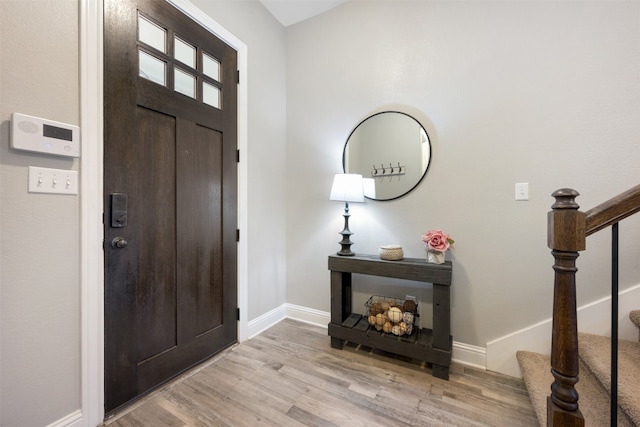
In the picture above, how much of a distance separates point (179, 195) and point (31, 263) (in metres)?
0.75

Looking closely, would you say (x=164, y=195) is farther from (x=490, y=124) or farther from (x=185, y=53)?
(x=490, y=124)

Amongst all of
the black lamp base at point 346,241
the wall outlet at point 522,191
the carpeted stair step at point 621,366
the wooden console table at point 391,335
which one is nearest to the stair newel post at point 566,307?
the carpeted stair step at point 621,366

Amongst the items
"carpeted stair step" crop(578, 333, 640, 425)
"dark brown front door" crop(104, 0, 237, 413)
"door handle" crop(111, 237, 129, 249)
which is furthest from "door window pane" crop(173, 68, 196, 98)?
"carpeted stair step" crop(578, 333, 640, 425)

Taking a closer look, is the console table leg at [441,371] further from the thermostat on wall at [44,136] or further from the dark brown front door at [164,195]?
the thermostat on wall at [44,136]

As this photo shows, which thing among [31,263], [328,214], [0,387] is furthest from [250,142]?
[0,387]

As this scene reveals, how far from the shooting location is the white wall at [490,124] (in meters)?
1.54

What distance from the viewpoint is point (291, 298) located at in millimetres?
2645

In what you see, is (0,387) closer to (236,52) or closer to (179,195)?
(179,195)

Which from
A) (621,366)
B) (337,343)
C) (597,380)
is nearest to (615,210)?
(621,366)

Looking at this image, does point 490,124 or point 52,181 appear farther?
point 490,124

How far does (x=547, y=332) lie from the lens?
1.66m

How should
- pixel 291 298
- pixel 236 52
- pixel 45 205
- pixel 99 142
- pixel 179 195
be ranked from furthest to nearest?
pixel 291 298 < pixel 236 52 < pixel 179 195 < pixel 99 142 < pixel 45 205

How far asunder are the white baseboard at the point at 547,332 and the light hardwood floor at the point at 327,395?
0.10 metres

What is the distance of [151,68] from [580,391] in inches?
117
